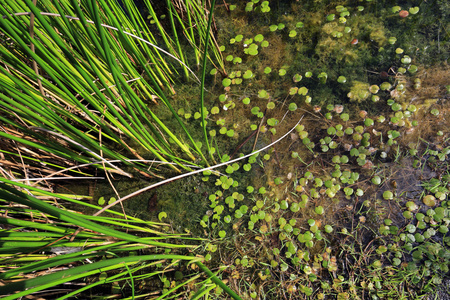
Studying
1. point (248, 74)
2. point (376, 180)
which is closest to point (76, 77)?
point (248, 74)

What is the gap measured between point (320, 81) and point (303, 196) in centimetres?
90

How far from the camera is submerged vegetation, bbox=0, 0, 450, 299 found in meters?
1.54

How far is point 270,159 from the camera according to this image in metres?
1.95

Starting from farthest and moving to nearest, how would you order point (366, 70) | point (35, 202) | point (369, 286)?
point (366, 70) < point (369, 286) < point (35, 202)

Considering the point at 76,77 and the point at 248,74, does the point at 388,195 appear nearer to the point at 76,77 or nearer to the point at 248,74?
the point at 248,74

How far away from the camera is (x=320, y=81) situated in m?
2.05

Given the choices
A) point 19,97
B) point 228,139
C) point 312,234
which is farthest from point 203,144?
point 19,97

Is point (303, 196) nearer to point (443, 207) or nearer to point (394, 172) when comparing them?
point (394, 172)

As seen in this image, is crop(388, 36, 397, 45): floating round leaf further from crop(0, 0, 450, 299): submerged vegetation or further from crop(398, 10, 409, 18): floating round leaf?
crop(398, 10, 409, 18): floating round leaf

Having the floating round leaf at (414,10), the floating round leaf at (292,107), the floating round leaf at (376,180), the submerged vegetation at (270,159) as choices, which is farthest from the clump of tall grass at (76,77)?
the floating round leaf at (414,10)

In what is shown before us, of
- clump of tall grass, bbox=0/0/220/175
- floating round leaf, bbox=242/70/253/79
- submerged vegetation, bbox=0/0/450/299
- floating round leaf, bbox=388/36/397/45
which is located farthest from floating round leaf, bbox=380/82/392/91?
clump of tall grass, bbox=0/0/220/175

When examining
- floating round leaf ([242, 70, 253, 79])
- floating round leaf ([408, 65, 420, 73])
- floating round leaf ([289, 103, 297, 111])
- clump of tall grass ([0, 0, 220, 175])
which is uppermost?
clump of tall grass ([0, 0, 220, 175])

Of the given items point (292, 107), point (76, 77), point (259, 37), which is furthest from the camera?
point (259, 37)

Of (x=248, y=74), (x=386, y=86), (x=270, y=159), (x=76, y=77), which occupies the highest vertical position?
(x=76, y=77)
